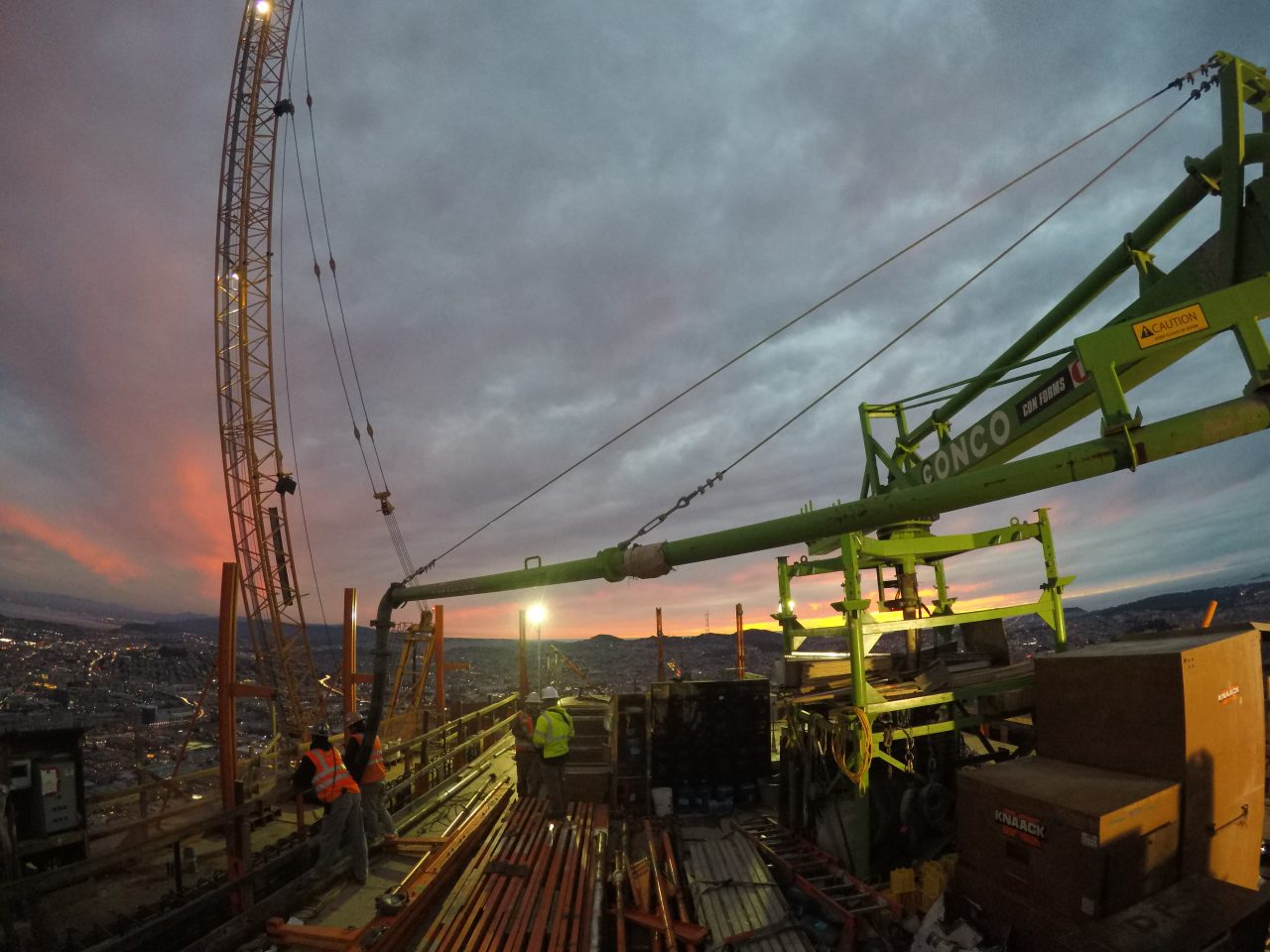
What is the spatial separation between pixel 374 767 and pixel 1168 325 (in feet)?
31.0

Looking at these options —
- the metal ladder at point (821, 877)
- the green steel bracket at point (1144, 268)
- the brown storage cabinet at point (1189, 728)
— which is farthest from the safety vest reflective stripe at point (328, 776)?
the green steel bracket at point (1144, 268)

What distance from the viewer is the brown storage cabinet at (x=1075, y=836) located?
12.8 ft

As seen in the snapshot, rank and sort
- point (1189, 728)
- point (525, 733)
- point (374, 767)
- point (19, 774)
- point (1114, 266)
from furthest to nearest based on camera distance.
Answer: point (525, 733), point (374, 767), point (1114, 266), point (19, 774), point (1189, 728)

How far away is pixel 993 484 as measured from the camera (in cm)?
374

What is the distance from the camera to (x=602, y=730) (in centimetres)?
1059

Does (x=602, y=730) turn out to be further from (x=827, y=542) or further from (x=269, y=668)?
(x=269, y=668)

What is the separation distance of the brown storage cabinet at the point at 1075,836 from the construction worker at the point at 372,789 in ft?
22.9

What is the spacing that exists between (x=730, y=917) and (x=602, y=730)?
514 cm

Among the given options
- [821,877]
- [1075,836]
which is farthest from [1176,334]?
[821,877]

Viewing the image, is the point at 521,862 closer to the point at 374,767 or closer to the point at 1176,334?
the point at 374,767

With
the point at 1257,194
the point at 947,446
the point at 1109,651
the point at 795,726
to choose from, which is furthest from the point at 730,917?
the point at 1257,194

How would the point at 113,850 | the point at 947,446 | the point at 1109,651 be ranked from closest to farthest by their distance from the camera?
the point at 113,850 → the point at 1109,651 → the point at 947,446

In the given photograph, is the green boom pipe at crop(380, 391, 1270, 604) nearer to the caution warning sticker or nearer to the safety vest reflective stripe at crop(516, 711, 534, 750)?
the caution warning sticker

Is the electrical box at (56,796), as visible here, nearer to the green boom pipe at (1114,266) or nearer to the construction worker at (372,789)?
the construction worker at (372,789)
